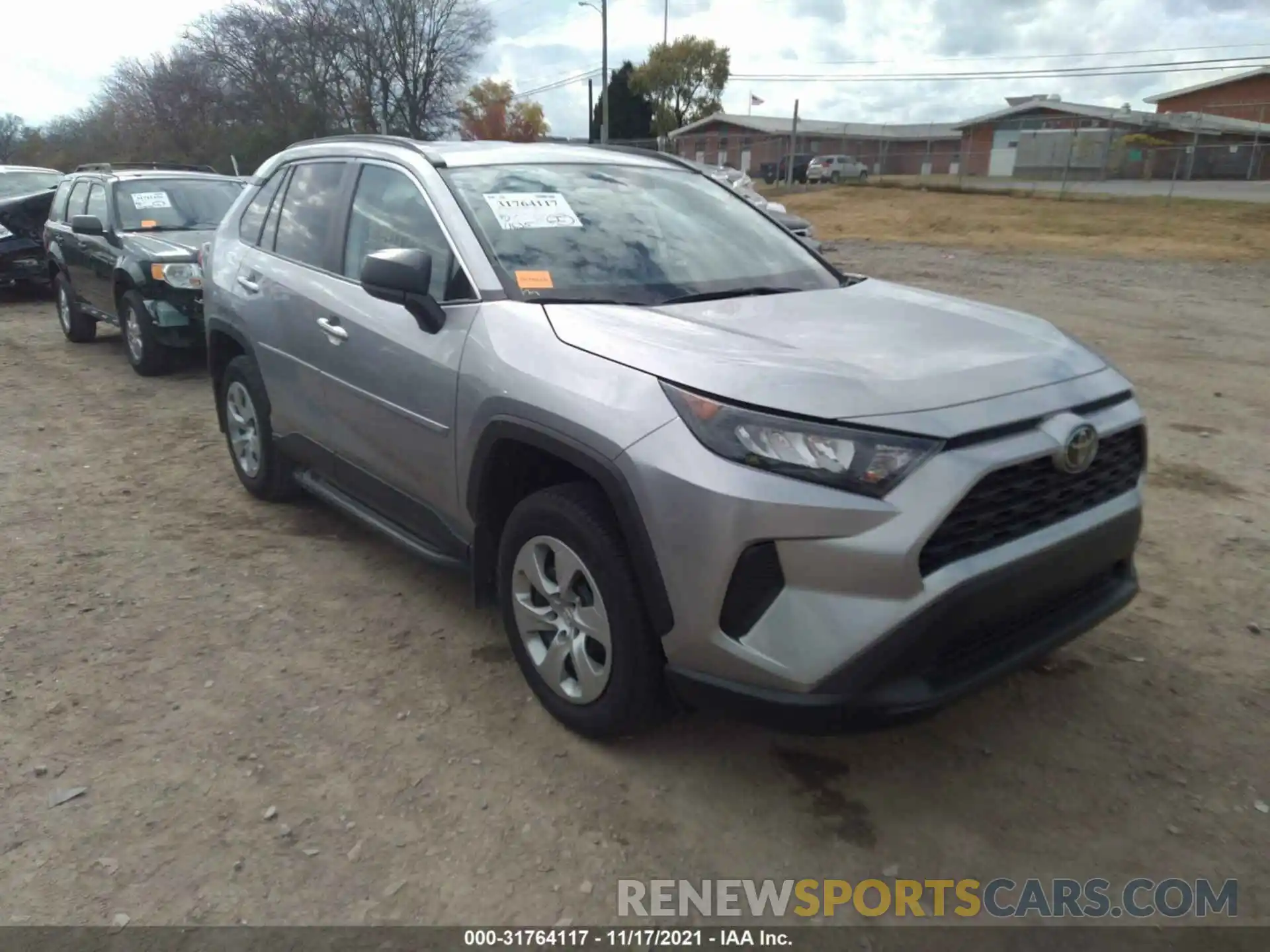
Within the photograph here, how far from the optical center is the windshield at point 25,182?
44.3ft

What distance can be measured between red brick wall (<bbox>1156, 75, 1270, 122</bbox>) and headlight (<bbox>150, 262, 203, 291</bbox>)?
5086 centimetres

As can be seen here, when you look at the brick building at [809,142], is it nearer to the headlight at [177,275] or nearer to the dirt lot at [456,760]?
the headlight at [177,275]

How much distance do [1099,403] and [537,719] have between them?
78.7 inches

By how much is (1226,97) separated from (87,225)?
205 feet

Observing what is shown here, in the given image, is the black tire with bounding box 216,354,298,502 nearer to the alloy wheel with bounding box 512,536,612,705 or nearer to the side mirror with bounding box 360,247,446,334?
the side mirror with bounding box 360,247,446,334

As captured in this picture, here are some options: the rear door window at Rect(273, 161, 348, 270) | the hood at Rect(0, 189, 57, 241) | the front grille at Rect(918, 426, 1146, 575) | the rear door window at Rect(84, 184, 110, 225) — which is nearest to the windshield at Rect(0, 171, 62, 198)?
the hood at Rect(0, 189, 57, 241)

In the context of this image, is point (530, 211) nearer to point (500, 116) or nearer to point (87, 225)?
point (87, 225)

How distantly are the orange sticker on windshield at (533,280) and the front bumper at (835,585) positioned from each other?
0.89 metres

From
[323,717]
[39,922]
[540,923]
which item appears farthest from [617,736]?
[39,922]

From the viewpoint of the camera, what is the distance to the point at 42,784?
9.64 ft

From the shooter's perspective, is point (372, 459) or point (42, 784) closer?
point (42, 784)

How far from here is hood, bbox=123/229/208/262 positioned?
7.98m

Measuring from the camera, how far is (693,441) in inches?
97.0

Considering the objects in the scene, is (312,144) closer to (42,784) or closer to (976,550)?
(42,784)
